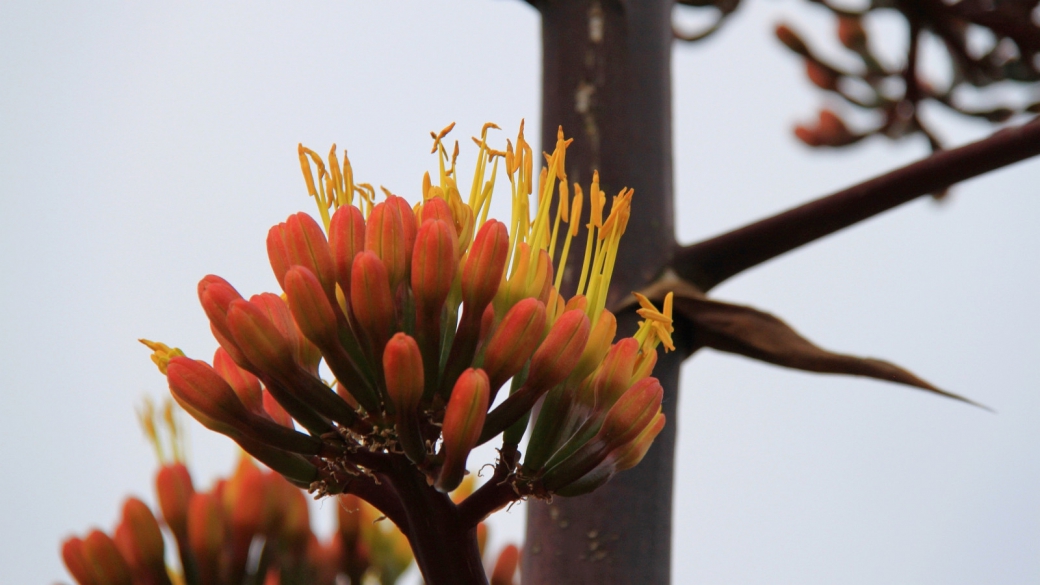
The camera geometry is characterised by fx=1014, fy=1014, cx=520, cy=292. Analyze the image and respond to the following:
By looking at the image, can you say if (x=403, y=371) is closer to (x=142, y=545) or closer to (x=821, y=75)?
(x=142, y=545)

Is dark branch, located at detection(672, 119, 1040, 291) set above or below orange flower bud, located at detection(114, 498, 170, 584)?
above

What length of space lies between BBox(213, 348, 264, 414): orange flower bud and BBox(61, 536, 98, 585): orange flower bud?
1.86ft

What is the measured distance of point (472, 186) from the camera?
0.85 meters

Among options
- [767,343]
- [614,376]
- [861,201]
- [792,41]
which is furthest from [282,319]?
[792,41]

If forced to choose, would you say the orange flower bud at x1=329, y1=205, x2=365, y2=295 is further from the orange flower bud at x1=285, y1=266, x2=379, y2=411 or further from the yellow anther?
the yellow anther

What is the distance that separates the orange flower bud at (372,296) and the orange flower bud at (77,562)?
677 millimetres

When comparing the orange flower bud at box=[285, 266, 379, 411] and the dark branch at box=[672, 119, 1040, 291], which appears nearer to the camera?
the orange flower bud at box=[285, 266, 379, 411]

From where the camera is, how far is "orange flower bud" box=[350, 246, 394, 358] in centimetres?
70

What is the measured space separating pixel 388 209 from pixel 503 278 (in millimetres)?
105

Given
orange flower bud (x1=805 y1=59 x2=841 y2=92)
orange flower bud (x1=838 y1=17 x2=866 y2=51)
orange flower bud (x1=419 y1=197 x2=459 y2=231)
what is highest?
orange flower bud (x1=838 y1=17 x2=866 y2=51)

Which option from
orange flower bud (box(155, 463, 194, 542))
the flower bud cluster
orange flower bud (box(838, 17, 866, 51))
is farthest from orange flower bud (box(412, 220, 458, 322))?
orange flower bud (box(838, 17, 866, 51))

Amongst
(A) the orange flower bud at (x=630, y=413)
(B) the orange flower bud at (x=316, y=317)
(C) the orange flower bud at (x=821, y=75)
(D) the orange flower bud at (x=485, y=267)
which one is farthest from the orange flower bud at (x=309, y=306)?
(C) the orange flower bud at (x=821, y=75)

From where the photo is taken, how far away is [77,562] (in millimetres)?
1180

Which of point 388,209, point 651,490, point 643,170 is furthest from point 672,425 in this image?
point 388,209
